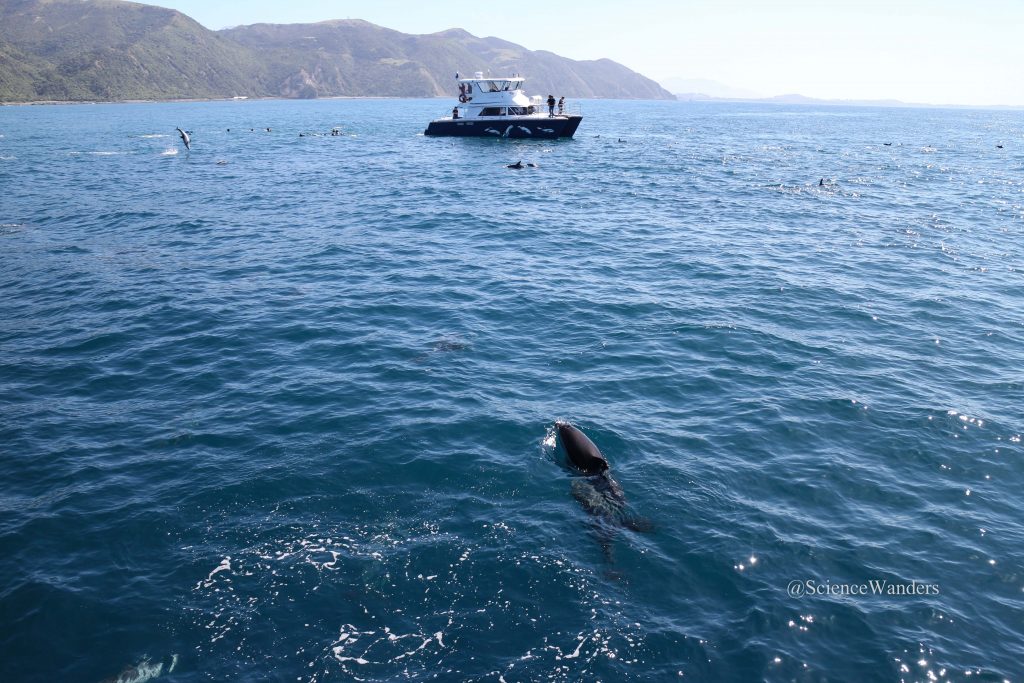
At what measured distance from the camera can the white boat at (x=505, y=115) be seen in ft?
245

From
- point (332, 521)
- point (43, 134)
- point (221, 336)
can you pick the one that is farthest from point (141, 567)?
point (43, 134)

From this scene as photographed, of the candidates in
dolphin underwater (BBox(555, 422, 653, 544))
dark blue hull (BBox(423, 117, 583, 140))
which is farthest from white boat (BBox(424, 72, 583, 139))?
dolphin underwater (BBox(555, 422, 653, 544))

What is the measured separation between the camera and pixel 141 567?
34.5 feet

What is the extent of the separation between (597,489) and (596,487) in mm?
82

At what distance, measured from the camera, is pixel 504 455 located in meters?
13.8

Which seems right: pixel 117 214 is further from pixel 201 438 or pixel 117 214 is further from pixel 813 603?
pixel 813 603

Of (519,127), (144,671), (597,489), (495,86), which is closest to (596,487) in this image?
(597,489)

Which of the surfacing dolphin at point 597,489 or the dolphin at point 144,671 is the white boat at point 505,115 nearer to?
the surfacing dolphin at point 597,489

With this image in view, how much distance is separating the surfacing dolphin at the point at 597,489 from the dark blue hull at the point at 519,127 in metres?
67.0

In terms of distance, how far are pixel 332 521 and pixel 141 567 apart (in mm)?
3234

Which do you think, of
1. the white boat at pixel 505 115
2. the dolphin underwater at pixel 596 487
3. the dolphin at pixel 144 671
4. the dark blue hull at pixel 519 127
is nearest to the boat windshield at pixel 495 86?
the white boat at pixel 505 115

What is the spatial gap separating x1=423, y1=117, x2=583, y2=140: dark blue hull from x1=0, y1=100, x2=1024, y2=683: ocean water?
47.2 m

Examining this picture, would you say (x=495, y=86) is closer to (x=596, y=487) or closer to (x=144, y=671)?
(x=596, y=487)

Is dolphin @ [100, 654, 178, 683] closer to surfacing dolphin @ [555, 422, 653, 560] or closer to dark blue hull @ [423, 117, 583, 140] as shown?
surfacing dolphin @ [555, 422, 653, 560]
